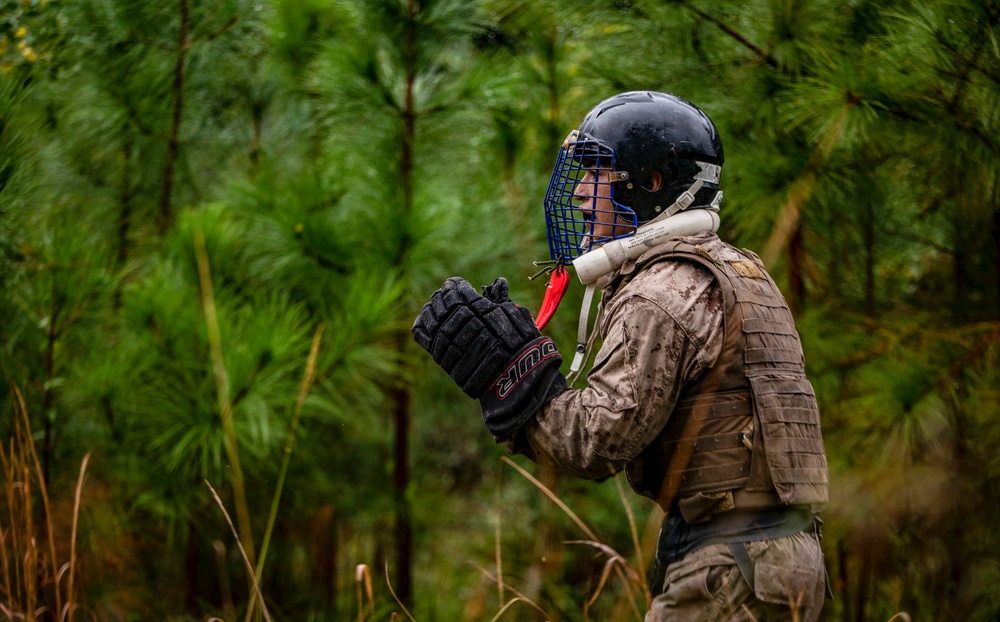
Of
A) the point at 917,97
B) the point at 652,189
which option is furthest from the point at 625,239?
the point at 917,97

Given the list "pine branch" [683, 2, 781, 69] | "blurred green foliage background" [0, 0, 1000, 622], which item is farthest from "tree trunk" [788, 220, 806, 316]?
"pine branch" [683, 2, 781, 69]

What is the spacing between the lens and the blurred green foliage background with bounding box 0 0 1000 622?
291cm

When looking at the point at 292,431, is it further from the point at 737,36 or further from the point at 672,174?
the point at 737,36

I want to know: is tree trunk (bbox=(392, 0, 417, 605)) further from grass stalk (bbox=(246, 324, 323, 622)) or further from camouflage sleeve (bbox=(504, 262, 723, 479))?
camouflage sleeve (bbox=(504, 262, 723, 479))

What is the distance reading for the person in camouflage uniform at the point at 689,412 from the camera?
1.86 metres

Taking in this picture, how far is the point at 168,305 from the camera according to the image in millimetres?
3119

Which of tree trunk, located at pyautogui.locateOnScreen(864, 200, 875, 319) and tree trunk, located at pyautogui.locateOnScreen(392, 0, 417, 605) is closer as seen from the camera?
tree trunk, located at pyautogui.locateOnScreen(864, 200, 875, 319)

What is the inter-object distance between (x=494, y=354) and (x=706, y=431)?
0.50 m

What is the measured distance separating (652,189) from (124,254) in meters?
2.67

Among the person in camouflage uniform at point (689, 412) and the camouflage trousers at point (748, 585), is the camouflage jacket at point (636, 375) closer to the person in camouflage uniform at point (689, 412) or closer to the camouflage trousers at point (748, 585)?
the person in camouflage uniform at point (689, 412)

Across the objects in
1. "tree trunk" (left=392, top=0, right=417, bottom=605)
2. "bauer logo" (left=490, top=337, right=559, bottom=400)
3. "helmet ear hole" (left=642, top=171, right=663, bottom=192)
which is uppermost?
"helmet ear hole" (left=642, top=171, right=663, bottom=192)

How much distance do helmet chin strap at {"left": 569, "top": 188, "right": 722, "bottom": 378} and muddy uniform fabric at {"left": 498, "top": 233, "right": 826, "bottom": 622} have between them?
119 millimetres

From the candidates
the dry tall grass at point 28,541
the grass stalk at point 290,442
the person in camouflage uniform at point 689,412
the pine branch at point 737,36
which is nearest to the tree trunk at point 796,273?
the pine branch at point 737,36

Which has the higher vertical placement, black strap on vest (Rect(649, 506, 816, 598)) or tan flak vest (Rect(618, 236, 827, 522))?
tan flak vest (Rect(618, 236, 827, 522))
